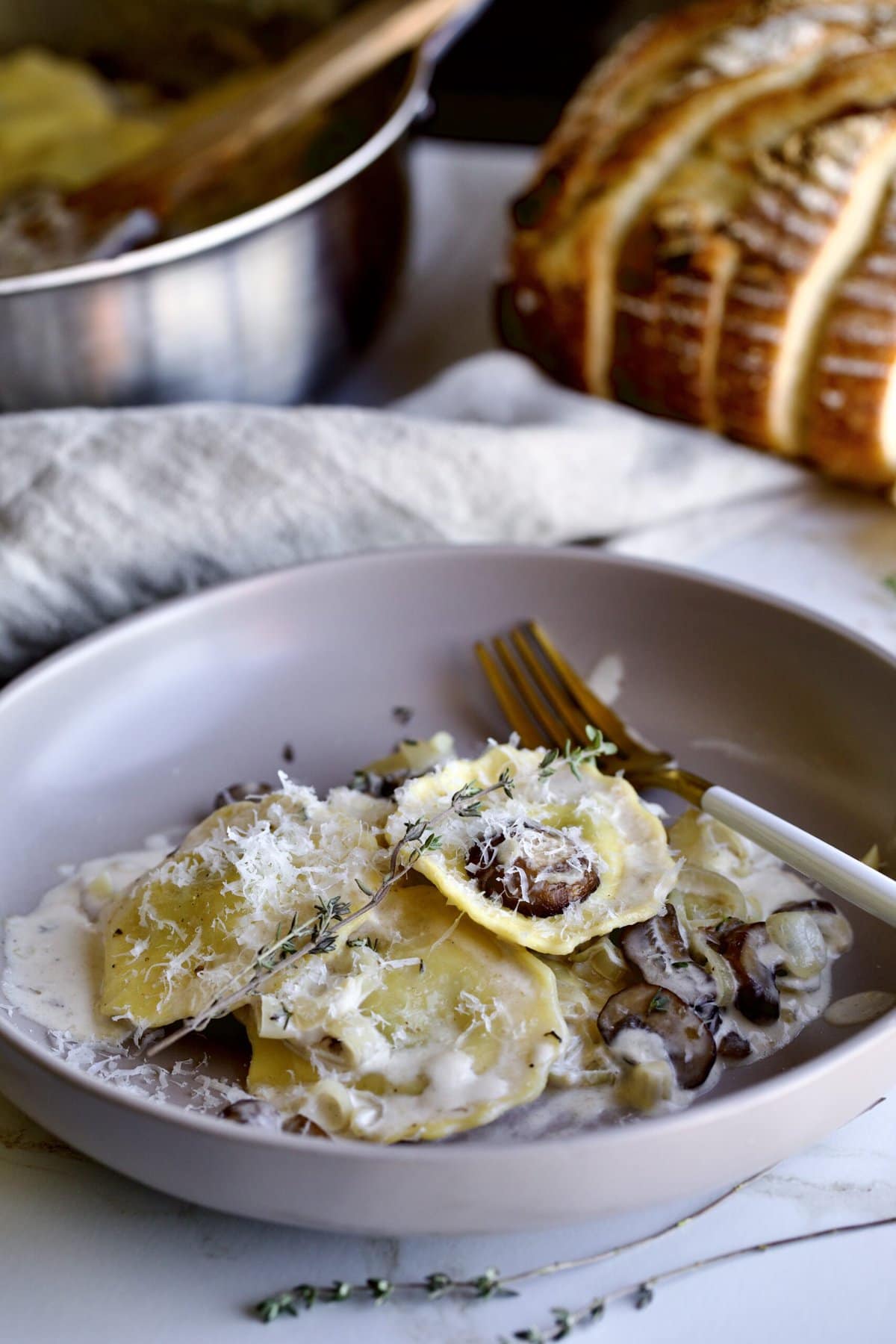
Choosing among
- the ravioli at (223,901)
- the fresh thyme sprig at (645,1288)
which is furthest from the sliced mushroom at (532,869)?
the fresh thyme sprig at (645,1288)

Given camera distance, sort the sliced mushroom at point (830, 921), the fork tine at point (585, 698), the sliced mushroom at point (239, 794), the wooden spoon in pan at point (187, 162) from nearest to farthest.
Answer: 1. the sliced mushroom at point (830, 921)
2. the sliced mushroom at point (239, 794)
3. the fork tine at point (585, 698)
4. the wooden spoon in pan at point (187, 162)

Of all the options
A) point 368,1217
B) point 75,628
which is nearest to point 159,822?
point 75,628

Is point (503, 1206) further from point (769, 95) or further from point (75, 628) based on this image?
point (769, 95)

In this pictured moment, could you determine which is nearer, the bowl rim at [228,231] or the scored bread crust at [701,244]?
the bowl rim at [228,231]

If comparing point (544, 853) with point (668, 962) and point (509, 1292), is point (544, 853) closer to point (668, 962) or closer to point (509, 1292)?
point (668, 962)

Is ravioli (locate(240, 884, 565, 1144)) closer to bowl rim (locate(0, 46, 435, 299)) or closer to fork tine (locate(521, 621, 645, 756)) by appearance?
fork tine (locate(521, 621, 645, 756))

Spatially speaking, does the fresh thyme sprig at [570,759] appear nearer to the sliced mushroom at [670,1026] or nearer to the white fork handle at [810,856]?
the white fork handle at [810,856]

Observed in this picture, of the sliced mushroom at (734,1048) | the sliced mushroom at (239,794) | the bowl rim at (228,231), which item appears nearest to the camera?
the sliced mushroom at (734,1048)
